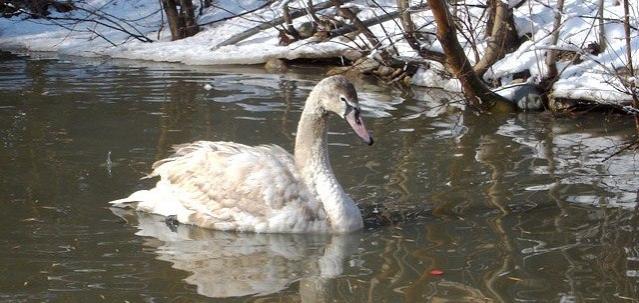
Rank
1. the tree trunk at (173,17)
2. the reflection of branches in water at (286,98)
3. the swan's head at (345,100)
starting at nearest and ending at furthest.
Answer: the swan's head at (345,100)
the reflection of branches in water at (286,98)
the tree trunk at (173,17)

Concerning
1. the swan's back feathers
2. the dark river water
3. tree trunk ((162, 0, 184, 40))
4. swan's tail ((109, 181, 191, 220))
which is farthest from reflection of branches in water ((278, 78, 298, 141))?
tree trunk ((162, 0, 184, 40))

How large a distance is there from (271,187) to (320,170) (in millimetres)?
403

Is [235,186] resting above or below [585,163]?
above

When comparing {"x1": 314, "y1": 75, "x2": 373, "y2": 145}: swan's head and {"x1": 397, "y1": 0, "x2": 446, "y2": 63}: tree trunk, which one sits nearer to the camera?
{"x1": 314, "y1": 75, "x2": 373, "y2": 145}: swan's head

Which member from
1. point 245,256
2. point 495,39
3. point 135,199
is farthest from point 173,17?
point 245,256

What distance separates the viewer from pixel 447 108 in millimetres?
13438

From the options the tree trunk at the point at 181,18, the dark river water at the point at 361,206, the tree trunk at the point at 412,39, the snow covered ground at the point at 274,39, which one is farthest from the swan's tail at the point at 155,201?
the tree trunk at the point at 181,18

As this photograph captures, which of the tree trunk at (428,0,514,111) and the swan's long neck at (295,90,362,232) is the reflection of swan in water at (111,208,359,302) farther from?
the tree trunk at (428,0,514,111)

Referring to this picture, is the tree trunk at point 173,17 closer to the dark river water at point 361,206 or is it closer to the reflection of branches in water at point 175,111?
the reflection of branches in water at point 175,111

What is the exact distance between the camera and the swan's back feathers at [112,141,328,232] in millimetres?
7906

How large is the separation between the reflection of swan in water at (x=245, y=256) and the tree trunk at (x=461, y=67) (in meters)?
3.83

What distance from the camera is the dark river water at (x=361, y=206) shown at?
21.8 ft

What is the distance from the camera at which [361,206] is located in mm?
8672

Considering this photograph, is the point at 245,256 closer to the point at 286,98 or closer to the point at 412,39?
the point at 286,98
